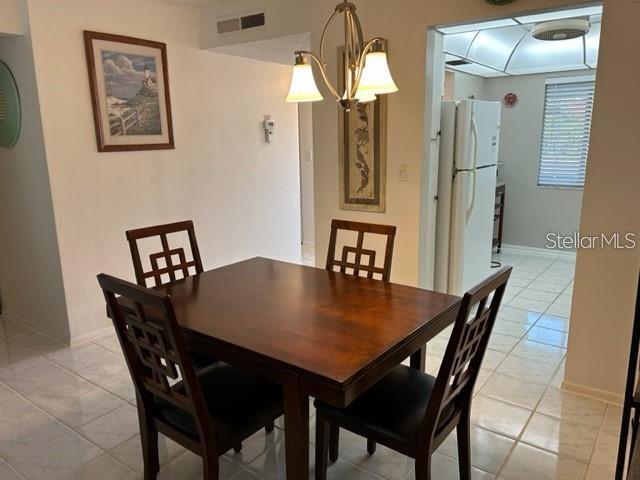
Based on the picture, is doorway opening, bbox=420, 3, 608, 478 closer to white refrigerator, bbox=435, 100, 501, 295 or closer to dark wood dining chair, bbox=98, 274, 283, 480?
white refrigerator, bbox=435, 100, 501, 295

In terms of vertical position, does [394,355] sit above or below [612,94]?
below

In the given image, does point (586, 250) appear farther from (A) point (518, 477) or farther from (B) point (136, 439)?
(B) point (136, 439)

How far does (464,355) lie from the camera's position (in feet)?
5.36

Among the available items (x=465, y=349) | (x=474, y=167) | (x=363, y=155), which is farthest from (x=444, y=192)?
(x=465, y=349)

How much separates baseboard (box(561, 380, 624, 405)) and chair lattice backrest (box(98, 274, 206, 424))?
85.7 inches

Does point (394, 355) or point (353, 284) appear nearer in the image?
point (394, 355)

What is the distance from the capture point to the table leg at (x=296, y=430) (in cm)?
151

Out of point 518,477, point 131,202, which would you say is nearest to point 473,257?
point 518,477

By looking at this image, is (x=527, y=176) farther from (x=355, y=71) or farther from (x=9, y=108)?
(x=9, y=108)

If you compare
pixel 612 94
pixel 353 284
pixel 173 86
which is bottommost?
pixel 353 284

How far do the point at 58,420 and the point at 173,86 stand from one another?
2.55 m

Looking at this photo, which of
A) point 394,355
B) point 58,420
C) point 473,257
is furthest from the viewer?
point 473,257

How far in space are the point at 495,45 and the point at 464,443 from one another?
3.88 meters

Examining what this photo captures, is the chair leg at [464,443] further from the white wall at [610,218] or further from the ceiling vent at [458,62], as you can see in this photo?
the ceiling vent at [458,62]
